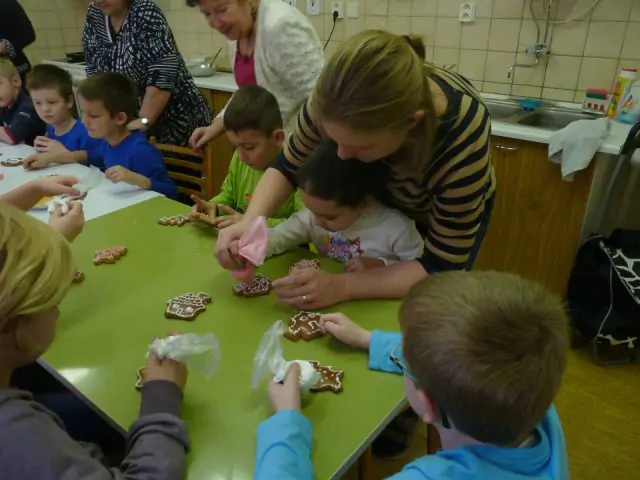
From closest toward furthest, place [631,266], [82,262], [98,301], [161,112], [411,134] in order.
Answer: [411,134] → [98,301] → [82,262] → [631,266] → [161,112]

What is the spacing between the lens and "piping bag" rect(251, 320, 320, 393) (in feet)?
3.57

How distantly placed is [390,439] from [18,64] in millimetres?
3885

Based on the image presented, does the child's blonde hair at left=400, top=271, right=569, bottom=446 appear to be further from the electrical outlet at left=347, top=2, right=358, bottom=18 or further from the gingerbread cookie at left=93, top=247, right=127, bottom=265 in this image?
the electrical outlet at left=347, top=2, right=358, bottom=18

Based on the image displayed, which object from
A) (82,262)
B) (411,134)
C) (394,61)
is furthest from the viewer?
(82,262)

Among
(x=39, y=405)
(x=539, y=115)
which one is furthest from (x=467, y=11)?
(x=39, y=405)

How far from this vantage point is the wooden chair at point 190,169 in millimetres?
2488

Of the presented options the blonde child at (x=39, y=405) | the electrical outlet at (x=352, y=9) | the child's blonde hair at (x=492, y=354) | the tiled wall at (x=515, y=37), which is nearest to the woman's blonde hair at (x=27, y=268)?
the blonde child at (x=39, y=405)

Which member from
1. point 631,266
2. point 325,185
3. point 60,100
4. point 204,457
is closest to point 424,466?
point 204,457

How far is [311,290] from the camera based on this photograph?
1.37m

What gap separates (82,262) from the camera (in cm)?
161

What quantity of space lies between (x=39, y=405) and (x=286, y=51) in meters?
1.69

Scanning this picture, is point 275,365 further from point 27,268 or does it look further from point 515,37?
point 515,37

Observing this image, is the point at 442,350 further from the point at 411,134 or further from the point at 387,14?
the point at 387,14

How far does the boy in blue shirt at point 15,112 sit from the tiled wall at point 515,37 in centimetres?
201
